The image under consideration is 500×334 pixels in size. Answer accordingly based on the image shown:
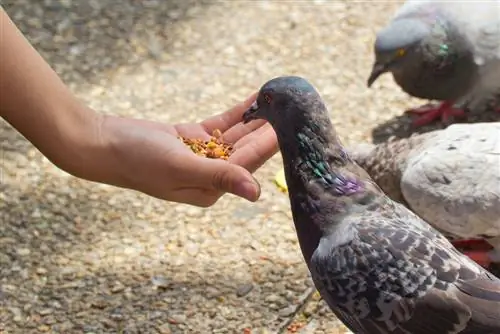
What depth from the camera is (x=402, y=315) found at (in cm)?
339

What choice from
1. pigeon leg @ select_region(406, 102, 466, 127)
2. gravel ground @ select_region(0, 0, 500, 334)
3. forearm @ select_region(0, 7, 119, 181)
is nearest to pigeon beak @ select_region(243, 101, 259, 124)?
forearm @ select_region(0, 7, 119, 181)

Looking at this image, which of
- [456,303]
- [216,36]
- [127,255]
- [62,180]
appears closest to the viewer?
[456,303]

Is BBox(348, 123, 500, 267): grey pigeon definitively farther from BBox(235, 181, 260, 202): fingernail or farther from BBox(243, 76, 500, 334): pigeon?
BBox(235, 181, 260, 202): fingernail

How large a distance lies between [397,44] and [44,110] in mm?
2263

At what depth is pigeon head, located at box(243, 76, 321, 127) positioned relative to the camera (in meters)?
3.52

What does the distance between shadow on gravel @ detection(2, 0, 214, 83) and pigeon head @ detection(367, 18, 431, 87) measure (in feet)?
4.98

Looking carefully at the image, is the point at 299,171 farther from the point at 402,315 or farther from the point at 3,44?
the point at 3,44

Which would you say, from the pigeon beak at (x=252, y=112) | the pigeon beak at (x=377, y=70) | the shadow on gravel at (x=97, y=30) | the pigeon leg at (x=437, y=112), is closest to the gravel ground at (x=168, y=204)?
the shadow on gravel at (x=97, y=30)

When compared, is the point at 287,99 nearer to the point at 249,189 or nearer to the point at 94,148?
the point at 249,189

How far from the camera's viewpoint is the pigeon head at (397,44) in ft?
17.9

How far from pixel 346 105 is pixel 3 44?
2.52m

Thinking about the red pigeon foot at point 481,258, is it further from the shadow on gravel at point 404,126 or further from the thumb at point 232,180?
the thumb at point 232,180

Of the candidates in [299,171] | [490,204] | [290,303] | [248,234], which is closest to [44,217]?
[248,234]

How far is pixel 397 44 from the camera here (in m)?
5.47
